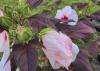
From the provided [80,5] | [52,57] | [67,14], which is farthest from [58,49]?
[80,5]

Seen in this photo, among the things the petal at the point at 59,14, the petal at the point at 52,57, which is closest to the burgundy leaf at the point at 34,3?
the petal at the point at 59,14

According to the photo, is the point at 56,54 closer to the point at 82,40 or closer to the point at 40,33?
the point at 40,33

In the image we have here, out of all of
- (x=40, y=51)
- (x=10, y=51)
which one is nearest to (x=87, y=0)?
(x=40, y=51)

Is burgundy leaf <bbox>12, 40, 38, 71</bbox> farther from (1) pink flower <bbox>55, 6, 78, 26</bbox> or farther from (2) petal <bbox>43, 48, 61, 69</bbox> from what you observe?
(1) pink flower <bbox>55, 6, 78, 26</bbox>

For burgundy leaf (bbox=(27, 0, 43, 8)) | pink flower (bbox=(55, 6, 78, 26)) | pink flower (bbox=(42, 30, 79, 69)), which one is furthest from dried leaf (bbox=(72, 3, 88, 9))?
pink flower (bbox=(42, 30, 79, 69))

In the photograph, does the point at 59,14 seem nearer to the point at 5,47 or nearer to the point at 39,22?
the point at 39,22

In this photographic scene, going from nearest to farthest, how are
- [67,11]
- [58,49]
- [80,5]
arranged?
[58,49]
[67,11]
[80,5]

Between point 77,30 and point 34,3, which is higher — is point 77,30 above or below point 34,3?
below
